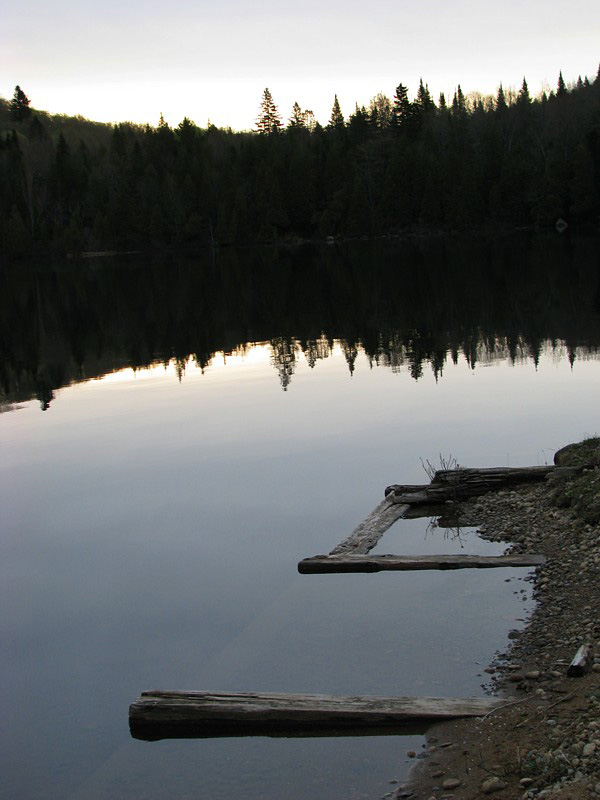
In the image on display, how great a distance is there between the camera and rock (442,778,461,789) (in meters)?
7.23

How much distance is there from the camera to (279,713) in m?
8.70

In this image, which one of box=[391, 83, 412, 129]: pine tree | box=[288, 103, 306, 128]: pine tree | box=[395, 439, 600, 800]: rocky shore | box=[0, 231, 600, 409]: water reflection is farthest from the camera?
box=[288, 103, 306, 128]: pine tree

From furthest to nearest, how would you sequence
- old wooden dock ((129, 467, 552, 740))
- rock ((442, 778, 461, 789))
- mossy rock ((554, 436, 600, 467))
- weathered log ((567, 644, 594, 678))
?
mossy rock ((554, 436, 600, 467)) → old wooden dock ((129, 467, 552, 740)) → weathered log ((567, 644, 594, 678)) → rock ((442, 778, 461, 789))

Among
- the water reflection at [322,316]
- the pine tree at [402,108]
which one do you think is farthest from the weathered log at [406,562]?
the pine tree at [402,108]

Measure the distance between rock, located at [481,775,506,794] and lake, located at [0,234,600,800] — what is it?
3.48 feet

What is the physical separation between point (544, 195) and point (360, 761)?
4034 inches

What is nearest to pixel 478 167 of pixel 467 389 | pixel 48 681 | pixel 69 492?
pixel 467 389

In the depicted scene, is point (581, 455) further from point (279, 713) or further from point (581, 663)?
point (279, 713)

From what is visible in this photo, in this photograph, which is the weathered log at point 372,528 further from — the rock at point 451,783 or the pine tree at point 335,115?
the pine tree at point 335,115

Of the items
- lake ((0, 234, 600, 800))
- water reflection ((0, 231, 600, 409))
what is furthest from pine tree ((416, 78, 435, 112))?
lake ((0, 234, 600, 800))

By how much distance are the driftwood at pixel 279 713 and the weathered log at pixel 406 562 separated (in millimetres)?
3576

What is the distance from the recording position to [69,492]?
18.2m

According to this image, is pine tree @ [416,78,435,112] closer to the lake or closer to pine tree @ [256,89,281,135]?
pine tree @ [256,89,281,135]

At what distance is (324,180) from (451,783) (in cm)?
12736
